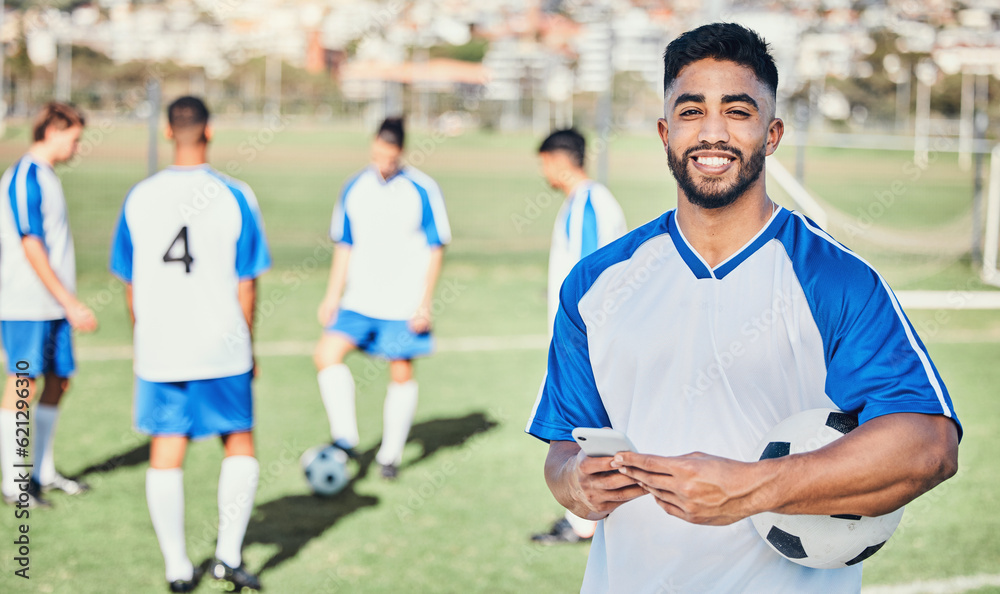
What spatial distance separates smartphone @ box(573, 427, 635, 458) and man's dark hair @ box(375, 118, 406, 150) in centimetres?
492

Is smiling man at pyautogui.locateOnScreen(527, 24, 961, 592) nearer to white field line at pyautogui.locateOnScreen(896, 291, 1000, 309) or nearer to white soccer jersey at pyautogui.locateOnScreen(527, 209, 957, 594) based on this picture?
white soccer jersey at pyautogui.locateOnScreen(527, 209, 957, 594)

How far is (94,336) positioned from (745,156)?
9.25m

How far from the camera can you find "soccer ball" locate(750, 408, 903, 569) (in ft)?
5.77

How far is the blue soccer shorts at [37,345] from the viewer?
5.58 m

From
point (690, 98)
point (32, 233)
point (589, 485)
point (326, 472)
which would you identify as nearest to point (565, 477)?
point (589, 485)

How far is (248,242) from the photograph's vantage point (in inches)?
179

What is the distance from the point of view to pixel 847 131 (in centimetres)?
3750

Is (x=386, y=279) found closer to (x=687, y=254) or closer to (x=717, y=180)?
(x=687, y=254)

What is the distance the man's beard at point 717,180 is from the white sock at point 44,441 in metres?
4.89

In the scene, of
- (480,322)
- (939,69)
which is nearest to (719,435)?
(480,322)

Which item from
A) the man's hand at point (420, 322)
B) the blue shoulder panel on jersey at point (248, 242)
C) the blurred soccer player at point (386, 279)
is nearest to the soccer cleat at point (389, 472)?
the blurred soccer player at point (386, 279)

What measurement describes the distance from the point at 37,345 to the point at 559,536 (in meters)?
3.34

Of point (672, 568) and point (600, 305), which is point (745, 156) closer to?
point (600, 305)

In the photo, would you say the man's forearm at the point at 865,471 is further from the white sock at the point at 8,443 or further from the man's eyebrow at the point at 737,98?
the white sock at the point at 8,443
